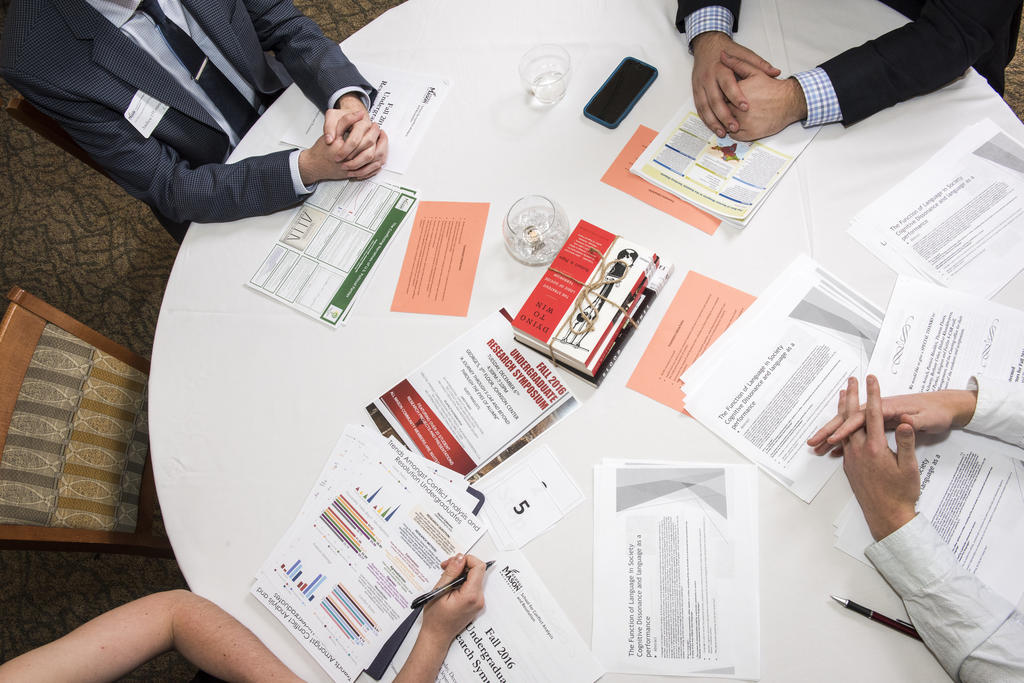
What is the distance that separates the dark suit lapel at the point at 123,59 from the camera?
1.33 metres

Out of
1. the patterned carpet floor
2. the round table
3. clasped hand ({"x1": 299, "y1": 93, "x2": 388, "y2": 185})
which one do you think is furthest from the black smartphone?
the patterned carpet floor

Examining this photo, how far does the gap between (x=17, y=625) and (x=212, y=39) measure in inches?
72.3

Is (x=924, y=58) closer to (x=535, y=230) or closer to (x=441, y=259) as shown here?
(x=535, y=230)

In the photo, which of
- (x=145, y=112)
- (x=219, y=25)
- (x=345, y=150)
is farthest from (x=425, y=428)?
(x=219, y=25)

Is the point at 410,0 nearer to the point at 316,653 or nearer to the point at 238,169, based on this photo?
the point at 238,169

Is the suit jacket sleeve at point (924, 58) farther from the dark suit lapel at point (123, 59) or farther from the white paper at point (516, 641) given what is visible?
the dark suit lapel at point (123, 59)

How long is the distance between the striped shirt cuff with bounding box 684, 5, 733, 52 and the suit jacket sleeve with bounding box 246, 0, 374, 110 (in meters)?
0.72

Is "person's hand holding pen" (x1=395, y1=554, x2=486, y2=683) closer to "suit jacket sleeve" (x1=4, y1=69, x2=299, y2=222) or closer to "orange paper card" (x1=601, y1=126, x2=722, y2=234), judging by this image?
"orange paper card" (x1=601, y1=126, x2=722, y2=234)

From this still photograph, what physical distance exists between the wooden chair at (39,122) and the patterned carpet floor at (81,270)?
94 cm

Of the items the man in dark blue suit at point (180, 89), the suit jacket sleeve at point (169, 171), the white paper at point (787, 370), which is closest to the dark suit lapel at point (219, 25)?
the man in dark blue suit at point (180, 89)

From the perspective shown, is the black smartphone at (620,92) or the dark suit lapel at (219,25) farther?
the dark suit lapel at (219,25)

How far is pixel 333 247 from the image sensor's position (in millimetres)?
1368

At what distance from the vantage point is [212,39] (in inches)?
60.4

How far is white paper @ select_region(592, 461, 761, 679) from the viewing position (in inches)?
39.5
